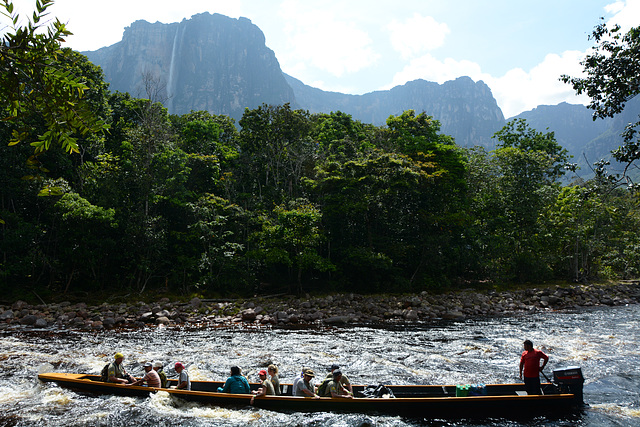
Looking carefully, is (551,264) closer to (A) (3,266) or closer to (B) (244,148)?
(B) (244,148)

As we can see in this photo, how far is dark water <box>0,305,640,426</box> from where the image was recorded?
30.9ft

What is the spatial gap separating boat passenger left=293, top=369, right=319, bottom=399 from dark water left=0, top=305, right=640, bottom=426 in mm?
470

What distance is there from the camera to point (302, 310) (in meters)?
22.5

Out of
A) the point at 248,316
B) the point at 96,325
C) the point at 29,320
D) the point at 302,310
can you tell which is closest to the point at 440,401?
the point at 248,316

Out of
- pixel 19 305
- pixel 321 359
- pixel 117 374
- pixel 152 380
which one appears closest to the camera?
pixel 152 380

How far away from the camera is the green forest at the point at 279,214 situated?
78.4 ft

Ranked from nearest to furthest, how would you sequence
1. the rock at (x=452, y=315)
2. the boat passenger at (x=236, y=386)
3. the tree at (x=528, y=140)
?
the boat passenger at (x=236, y=386), the rock at (x=452, y=315), the tree at (x=528, y=140)

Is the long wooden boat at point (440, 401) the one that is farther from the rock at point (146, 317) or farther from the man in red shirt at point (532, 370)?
the rock at point (146, 317)

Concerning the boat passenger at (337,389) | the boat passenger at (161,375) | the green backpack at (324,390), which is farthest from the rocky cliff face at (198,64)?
the boat passenger at (337,389)

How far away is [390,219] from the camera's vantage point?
98.5 ft

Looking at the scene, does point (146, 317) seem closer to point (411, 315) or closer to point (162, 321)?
point (162, 321)

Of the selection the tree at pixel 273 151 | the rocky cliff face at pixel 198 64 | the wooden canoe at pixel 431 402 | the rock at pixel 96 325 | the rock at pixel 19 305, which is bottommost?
the wooden canoe at pixel 431 402

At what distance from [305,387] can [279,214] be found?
1661 cm

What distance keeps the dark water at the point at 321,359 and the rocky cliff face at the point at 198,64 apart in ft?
388
